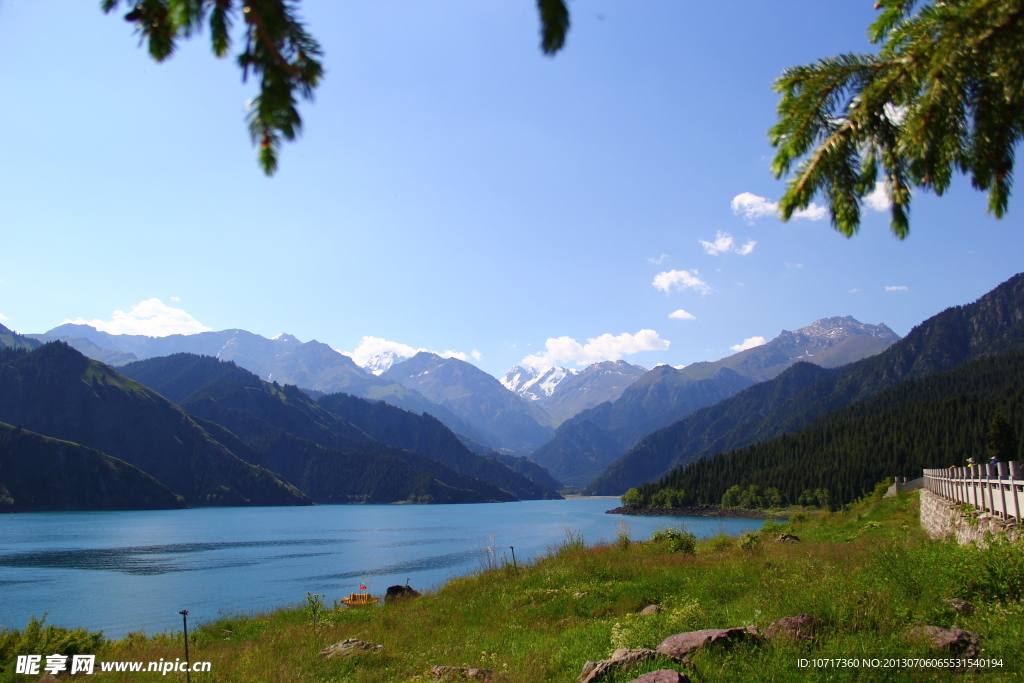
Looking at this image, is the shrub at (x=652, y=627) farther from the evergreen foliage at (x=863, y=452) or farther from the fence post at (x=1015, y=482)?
the evergreen foliage at (x=863, y=452)

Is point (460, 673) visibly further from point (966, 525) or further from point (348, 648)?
Answer: point (966, 525)

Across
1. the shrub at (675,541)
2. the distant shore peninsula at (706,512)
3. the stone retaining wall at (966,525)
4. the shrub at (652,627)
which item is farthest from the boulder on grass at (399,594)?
the distant shore peninsula at (706,512)

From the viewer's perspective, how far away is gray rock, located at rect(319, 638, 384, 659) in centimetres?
1370

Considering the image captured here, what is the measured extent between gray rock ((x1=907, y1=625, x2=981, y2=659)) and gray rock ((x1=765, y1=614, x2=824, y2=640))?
1.54 meters

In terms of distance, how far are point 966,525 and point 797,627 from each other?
9.59 m

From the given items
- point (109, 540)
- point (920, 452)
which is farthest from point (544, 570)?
point (920, 452)

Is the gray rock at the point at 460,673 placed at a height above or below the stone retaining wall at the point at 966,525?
Result: below

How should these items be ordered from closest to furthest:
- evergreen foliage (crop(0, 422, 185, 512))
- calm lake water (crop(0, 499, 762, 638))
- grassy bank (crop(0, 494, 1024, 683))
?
grassy bank (crop(0, 494, 1024, 683))
calm lake water (crop(0, 499, 762, 638))
evergreen foliage (crop(0, 422, 185, 512))

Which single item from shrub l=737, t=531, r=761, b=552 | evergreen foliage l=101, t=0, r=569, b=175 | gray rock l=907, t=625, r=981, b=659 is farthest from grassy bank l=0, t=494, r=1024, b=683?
evergreen foliage l=101, t=0, r=569, b=175

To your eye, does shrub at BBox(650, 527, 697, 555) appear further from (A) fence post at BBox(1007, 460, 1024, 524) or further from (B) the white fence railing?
(A) fence post at BBox(1007, 460, 1024, 524)

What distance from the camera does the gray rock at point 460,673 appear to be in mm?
10577

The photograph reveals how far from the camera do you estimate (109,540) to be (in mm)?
89688

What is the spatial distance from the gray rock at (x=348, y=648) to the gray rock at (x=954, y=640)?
37.5 ft

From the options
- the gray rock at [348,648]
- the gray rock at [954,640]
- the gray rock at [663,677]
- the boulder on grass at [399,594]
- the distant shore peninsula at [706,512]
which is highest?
the gray rock at [954,640]
